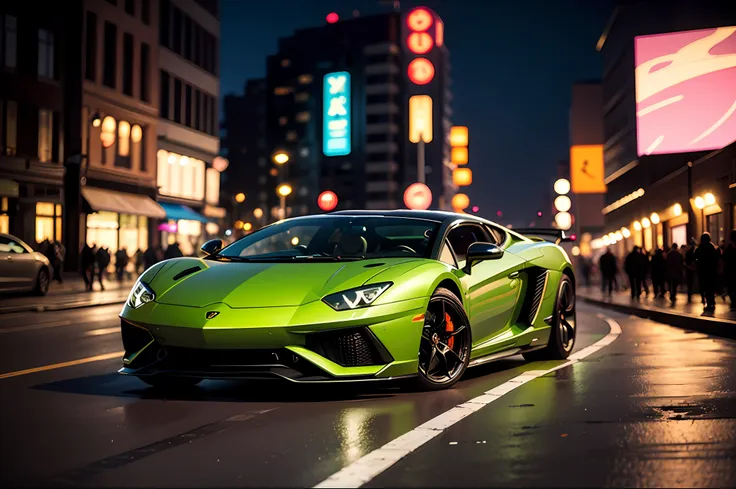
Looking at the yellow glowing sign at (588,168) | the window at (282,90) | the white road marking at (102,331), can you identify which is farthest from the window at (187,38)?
the window at (282,90)

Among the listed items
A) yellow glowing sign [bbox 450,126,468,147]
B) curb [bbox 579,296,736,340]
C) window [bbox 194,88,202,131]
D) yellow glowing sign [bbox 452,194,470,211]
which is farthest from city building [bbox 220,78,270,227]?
curb [bbox 579,296,736,340]

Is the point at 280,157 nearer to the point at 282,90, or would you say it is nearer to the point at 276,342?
the point at 276,342

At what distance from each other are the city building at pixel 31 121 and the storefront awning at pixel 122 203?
232 cm

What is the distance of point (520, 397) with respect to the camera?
722cm

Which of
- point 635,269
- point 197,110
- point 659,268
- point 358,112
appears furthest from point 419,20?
point 358,112

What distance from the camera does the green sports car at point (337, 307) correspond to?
6727 mm

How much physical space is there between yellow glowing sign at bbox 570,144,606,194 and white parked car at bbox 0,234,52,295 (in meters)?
105

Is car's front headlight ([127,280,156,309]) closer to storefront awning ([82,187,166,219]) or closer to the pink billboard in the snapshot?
storefront awning ([82,187,166,219])

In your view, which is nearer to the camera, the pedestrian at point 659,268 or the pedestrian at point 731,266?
the pedestrian at point 731,266

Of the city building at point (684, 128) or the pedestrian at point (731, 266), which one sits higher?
the city building at point (684, 128)

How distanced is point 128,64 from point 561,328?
149 ft

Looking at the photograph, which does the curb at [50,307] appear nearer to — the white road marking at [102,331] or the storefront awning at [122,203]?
the white road marking at [102,331]

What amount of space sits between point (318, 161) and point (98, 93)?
107152 mm

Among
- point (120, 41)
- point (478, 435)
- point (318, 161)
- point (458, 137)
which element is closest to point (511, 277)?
point (478, 435)
